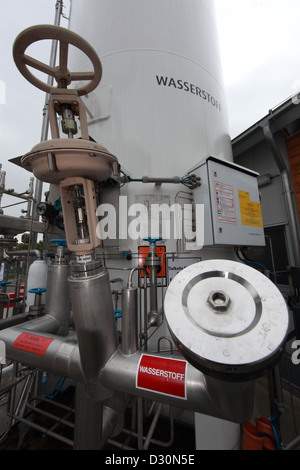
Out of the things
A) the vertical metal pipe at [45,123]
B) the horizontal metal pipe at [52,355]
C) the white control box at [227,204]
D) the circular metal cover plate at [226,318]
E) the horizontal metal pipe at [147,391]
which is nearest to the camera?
the circular metal cover plate at [226,318]

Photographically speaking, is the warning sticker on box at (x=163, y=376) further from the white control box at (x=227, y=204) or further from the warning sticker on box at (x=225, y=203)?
the warning sticker on box at (x=225, y=203)

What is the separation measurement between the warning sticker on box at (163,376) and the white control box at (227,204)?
2.95ft

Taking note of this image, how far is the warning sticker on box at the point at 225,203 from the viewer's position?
135 cm

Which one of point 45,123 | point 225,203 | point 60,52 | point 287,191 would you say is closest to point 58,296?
point 60,52

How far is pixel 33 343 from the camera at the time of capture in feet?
A: 2.23

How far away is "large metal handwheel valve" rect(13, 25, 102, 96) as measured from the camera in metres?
0.60

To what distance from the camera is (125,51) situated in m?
1.65

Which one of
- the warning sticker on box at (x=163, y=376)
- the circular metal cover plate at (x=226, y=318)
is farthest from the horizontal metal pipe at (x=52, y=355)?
the circular metal cover plate at (x=226, y=318)

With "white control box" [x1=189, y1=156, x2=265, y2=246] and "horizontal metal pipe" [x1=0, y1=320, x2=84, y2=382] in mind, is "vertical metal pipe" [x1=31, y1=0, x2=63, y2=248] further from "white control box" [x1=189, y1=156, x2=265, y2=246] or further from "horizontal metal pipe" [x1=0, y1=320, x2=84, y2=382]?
"white control box" [x1=189, y1=156, x2=265, y2=246]

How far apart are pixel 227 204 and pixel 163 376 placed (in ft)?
3.99

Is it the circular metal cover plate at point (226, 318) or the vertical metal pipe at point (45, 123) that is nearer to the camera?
the circular metal cover plate at point (226, 318)
